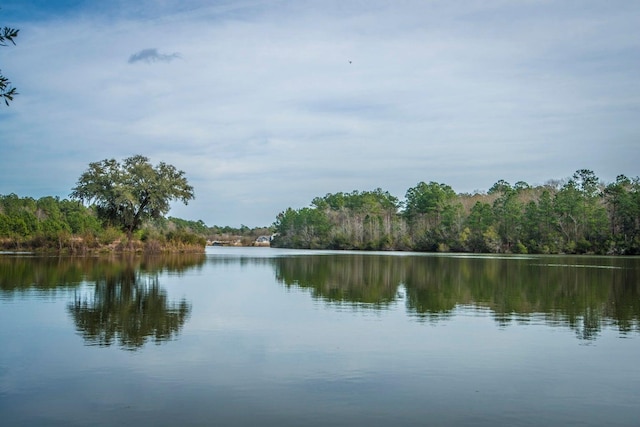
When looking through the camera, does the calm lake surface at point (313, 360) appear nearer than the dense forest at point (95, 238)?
Yes

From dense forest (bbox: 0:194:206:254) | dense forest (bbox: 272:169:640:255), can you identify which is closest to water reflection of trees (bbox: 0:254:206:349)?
dense forest (bbox: 0:194:206:254)

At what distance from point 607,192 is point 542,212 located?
28.1 feet

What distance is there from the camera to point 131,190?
55281 millimetres

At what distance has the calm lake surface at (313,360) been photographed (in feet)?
24.8

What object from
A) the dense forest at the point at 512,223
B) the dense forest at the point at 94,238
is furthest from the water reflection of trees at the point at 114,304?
the dense forest at the point at 512,223

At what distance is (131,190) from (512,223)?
185ft

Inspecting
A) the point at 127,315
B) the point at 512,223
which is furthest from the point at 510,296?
the point at 512,223

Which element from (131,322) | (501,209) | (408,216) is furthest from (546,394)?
(408,216)

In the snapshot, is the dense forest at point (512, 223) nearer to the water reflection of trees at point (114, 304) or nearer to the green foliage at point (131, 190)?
the green foliage at point (131, 190)

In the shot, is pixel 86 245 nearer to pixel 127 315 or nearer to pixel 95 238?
pixel 95 238

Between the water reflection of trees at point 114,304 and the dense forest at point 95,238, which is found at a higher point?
the dense forest at point 95,238

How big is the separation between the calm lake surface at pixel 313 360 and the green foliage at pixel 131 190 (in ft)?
119

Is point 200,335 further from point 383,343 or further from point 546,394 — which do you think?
point 546,394

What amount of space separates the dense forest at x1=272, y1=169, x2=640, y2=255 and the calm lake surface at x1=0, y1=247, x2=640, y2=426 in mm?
64559
